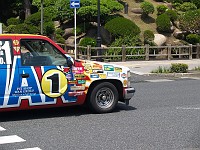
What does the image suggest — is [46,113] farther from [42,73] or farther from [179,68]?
[179,68]

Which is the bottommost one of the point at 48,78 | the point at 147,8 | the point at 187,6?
the point at 48,78

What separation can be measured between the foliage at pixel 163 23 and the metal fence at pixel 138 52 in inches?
141

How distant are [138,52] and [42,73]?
16.4 metres

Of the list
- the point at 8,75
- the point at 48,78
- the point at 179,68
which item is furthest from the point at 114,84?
the point at 179,68

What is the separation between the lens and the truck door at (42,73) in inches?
344

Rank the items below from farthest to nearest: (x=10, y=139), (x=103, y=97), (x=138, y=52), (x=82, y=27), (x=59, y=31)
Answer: (x=59, y=31) → (x=82, y=27) → (x=138, y=52) → (x=103, y=97) → (x=10, y=139)

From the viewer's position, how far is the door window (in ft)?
29.1

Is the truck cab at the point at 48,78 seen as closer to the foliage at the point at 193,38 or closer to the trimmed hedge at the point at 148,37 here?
the trimmed hedge at the point at 148,37

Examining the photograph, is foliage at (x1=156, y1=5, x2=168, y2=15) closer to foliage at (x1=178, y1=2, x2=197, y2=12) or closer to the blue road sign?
foliage at (x1=178, y1=2, x2=197, y2=12)

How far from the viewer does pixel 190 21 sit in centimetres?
2978

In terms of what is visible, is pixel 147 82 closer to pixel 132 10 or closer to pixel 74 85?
pixel 74 85

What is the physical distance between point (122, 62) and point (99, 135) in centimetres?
1599

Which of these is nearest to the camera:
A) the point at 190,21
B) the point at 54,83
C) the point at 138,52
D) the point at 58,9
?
the point at 54,83

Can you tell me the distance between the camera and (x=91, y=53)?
24.0 metres
